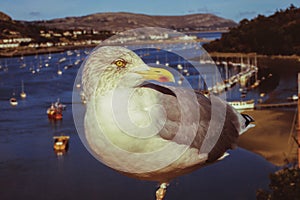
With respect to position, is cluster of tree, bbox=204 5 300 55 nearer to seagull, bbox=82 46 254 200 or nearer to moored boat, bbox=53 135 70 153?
moored boat, bbox=53 135 70 153

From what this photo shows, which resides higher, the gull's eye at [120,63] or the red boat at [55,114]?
the gull's eye at [120,63]

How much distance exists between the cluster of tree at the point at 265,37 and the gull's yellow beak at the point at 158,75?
40.9m

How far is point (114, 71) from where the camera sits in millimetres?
1335

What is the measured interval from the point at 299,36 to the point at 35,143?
34460 mm

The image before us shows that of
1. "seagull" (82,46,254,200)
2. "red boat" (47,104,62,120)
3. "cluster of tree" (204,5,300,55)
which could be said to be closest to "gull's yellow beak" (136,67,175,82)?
"seagull" (82,46,254,200)

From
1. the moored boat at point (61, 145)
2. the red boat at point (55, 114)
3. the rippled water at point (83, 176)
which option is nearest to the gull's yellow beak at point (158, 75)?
the rippled water at point (83, 176)

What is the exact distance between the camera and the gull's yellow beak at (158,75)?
53.6 inches

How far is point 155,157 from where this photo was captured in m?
1.36

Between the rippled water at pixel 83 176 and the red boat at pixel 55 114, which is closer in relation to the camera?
the rippled water at pixel 83 176

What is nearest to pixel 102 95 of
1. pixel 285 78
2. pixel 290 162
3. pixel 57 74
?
pixel 290 162

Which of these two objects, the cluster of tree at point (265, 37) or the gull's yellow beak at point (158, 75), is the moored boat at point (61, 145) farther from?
the cluster of tree at point (265, 37)

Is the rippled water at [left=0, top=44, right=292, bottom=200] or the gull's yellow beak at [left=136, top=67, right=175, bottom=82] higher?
the gull's yellow beak at [left=136, top=67, right=175, bottom=82]

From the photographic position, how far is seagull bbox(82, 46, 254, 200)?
1.27 metres

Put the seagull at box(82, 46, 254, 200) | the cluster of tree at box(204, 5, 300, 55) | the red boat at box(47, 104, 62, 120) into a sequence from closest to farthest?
the seagull at box(82, 46, 254, 200) → the red boat at box(47, 104, 62, 120) → the cluster of tree at box(204, 5, 300, 55)
